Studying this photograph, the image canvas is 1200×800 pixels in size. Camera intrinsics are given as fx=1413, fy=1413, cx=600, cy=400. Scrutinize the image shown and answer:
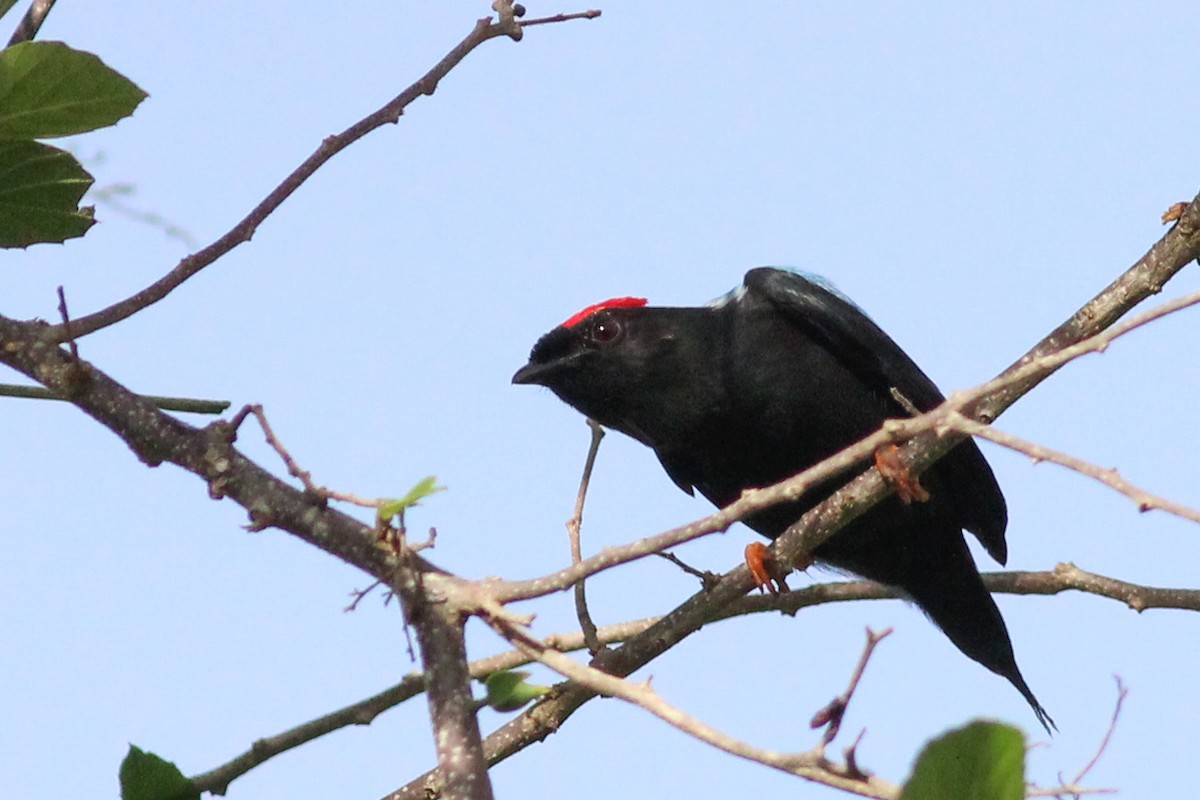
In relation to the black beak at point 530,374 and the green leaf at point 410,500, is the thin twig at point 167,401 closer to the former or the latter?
the green leaf at point 410,500

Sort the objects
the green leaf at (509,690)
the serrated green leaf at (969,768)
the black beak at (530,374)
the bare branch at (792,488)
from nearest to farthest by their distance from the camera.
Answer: the serrated green leaf at (969,768)
the bare branch at (792,488)
the green leaf at (509,690)
the black beak at (530,374)

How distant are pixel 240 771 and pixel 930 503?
9.61 ft

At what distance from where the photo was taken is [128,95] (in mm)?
2641

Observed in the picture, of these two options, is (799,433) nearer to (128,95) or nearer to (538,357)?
(538,357)

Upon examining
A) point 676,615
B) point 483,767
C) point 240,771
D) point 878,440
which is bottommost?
point 483,767

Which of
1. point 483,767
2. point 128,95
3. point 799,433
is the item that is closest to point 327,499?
point 483,767

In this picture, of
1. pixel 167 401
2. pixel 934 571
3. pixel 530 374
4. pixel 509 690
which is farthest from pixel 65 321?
pixel 934 571

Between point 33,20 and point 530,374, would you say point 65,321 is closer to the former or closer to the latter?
point 33,20

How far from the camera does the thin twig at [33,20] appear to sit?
3059mm

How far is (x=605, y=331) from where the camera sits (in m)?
5.11

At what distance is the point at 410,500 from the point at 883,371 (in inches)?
132

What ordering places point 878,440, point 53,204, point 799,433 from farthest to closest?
1. point 799,433
2. point 53,204
3. point 878,440

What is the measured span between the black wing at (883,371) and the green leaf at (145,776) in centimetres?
316

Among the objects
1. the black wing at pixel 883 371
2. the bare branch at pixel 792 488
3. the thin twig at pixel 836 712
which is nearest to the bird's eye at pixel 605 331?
the black wing at pixel 883 371
